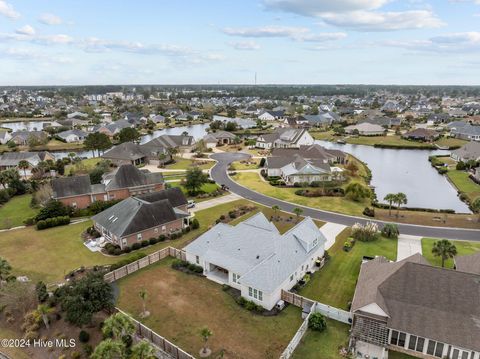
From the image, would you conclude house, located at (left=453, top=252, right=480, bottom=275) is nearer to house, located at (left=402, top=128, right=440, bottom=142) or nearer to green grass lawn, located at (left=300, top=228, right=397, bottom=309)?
green grass lawn, located at (left=300, top=228, right=397, bottom=309)

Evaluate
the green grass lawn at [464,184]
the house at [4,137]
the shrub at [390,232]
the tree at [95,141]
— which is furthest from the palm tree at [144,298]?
the house at [4,137]

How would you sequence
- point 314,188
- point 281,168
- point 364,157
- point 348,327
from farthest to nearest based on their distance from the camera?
point 364,157
point 281,168
point 314,188
point 348,327

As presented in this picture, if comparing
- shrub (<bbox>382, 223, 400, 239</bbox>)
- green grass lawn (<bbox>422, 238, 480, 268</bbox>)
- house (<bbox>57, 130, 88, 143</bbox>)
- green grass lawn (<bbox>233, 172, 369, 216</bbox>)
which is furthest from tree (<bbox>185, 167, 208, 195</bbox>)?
house (<bbox>57, 130, 88, 143</bbox>)

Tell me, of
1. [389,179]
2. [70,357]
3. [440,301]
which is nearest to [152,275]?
[70,357]

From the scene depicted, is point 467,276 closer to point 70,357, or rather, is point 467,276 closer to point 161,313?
point 161,313

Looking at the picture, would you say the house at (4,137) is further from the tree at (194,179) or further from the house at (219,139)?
the tree at (194,179)

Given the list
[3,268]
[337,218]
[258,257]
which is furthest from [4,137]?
[258,257]

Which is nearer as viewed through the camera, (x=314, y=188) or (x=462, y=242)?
(x=462, y=242)
